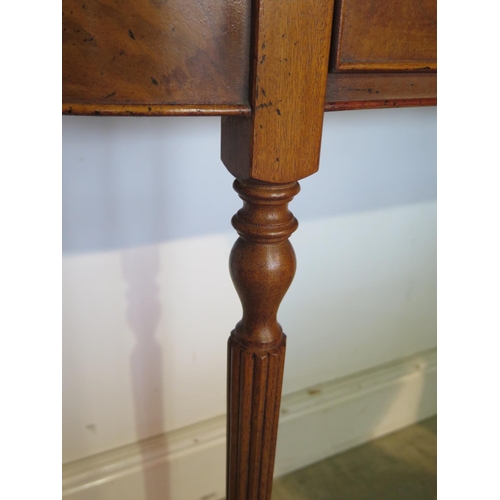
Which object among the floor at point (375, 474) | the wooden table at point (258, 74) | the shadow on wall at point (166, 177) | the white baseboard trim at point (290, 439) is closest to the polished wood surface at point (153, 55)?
the wooden table at point (258, 74)

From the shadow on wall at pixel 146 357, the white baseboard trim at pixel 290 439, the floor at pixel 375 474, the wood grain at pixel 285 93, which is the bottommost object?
the floor at pixel 375 474

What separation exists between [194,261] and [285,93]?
1.41 ft

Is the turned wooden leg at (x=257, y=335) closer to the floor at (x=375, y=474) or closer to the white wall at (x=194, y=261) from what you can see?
the white wall at (x=194, y=261)

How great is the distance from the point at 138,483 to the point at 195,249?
1.16 feet

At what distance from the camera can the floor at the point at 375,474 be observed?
90 centimetres

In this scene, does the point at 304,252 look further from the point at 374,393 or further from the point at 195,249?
the point at 374,393

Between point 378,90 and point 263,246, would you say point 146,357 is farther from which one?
point 378,90

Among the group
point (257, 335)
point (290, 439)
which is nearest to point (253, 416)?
point (257, 335)

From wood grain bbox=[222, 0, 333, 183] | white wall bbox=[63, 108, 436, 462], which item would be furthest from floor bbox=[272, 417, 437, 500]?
wood grain bbox=[222, 0, 333, 183]

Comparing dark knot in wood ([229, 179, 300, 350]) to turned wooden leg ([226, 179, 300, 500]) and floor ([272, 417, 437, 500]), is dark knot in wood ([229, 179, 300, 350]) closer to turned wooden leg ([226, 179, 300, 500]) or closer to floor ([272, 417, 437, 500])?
turned wooden leg ([226, 179, 300, 500])

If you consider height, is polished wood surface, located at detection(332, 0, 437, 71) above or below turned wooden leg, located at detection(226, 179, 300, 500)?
above

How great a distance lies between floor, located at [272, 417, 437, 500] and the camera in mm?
898

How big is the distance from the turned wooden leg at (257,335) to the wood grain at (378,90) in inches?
2.8
